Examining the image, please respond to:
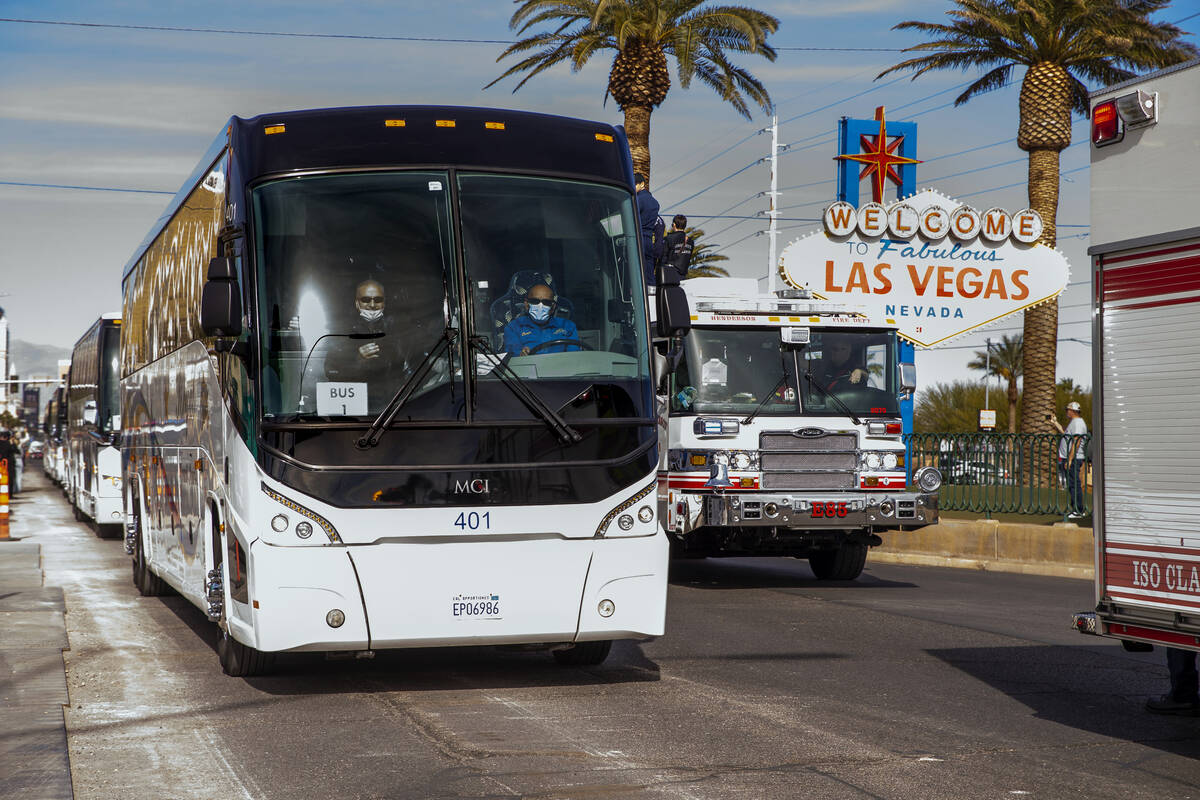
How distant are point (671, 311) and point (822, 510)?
19.3 ft

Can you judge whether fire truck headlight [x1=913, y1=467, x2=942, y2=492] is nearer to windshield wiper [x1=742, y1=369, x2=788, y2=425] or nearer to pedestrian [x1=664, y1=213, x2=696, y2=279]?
windshield wiper [x1=742, y1=369, x2=788, y2=425]

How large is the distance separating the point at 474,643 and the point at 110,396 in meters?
17.7

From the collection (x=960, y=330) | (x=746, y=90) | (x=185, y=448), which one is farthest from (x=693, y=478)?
(x=746, y=90)

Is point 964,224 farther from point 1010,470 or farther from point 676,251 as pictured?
point 676,251

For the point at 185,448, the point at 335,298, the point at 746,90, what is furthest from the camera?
the point at 746,90

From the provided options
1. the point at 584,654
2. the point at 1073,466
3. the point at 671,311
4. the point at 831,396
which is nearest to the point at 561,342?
the point at 671,311

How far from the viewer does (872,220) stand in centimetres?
2384

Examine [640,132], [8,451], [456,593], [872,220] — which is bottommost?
[456,593]

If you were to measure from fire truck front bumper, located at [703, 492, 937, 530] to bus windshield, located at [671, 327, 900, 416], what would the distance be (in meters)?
0.86

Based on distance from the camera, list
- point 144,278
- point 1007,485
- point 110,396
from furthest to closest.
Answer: point 110,396
point 1007,485
point 144,278

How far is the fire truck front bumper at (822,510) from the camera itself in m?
14.3

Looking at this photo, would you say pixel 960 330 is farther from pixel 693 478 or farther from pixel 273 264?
pixel 273 264

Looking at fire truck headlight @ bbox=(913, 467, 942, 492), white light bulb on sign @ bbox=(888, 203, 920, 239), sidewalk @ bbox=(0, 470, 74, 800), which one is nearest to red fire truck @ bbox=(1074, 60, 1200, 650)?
sidewalk @ bbox=(0, 470, 74, 800)

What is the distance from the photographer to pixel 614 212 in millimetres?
9078
